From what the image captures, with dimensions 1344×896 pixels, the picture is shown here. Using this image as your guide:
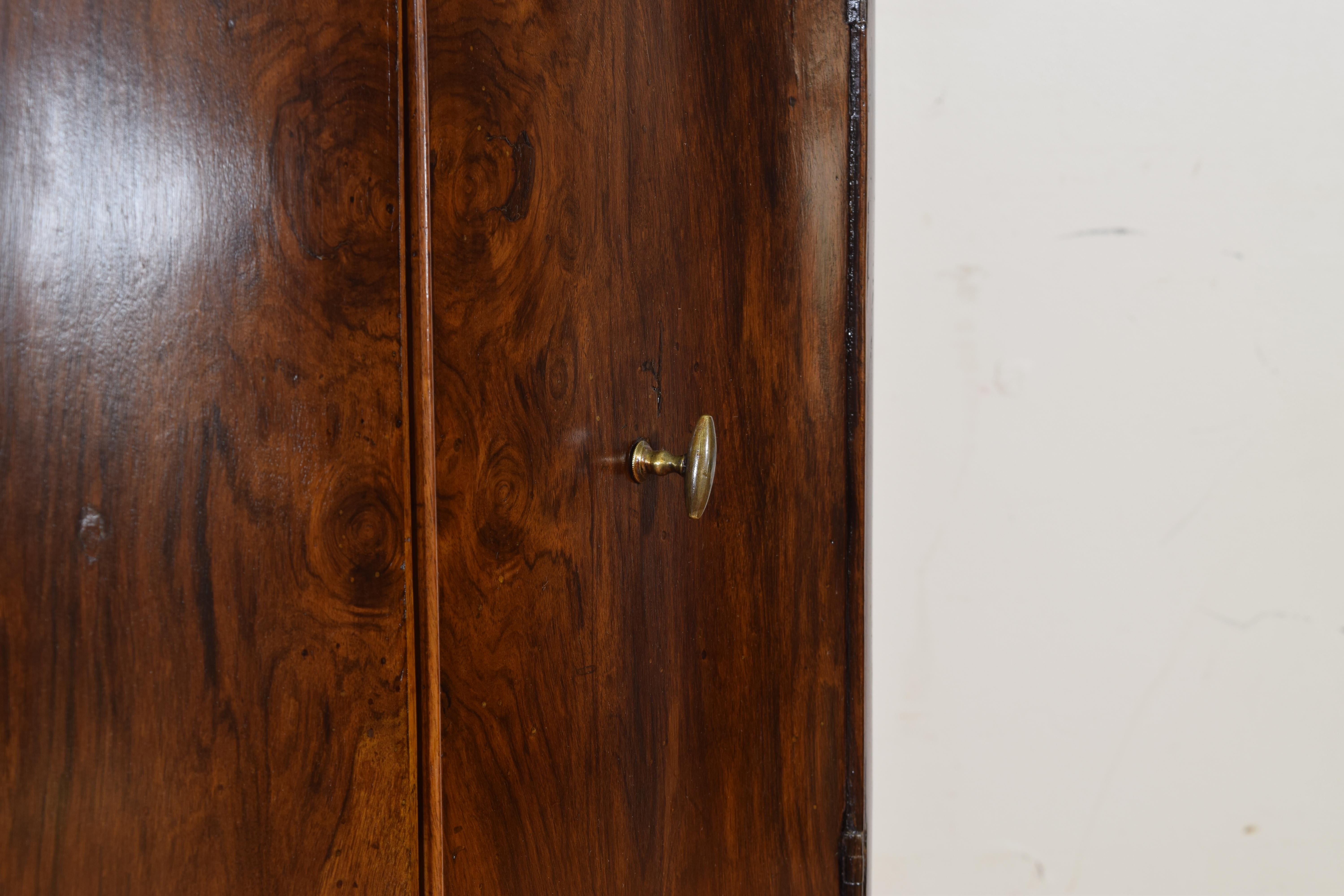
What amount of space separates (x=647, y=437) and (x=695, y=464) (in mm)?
47

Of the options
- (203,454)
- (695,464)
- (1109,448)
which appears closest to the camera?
(203,454)

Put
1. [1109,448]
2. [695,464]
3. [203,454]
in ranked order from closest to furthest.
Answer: [203,454] → [695,464] → [1109,448]

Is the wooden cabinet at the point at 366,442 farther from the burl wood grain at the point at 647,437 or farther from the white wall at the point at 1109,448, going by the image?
the white wall at the point at 1109,448

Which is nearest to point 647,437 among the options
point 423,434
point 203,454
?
point 423,434

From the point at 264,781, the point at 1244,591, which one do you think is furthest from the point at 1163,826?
the point at 264,781

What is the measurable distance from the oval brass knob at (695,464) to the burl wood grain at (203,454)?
0.74 ft

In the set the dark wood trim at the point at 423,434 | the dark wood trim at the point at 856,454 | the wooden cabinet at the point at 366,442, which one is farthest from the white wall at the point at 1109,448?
the dark wood trim at the point at 423,434

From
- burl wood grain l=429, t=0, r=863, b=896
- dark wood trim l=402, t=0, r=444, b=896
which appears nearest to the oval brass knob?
burl wood grain l=429, t=0, r=863, b=896

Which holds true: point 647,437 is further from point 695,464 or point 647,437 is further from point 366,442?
point 366,442

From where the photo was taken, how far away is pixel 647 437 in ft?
2.10

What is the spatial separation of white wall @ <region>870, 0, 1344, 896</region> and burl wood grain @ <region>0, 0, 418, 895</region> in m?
0.73

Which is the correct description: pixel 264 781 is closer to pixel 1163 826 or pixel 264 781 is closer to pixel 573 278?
pixel 573 278

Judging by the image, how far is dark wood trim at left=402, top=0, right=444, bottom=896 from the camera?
1.38 ft

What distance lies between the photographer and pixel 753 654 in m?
0.85
